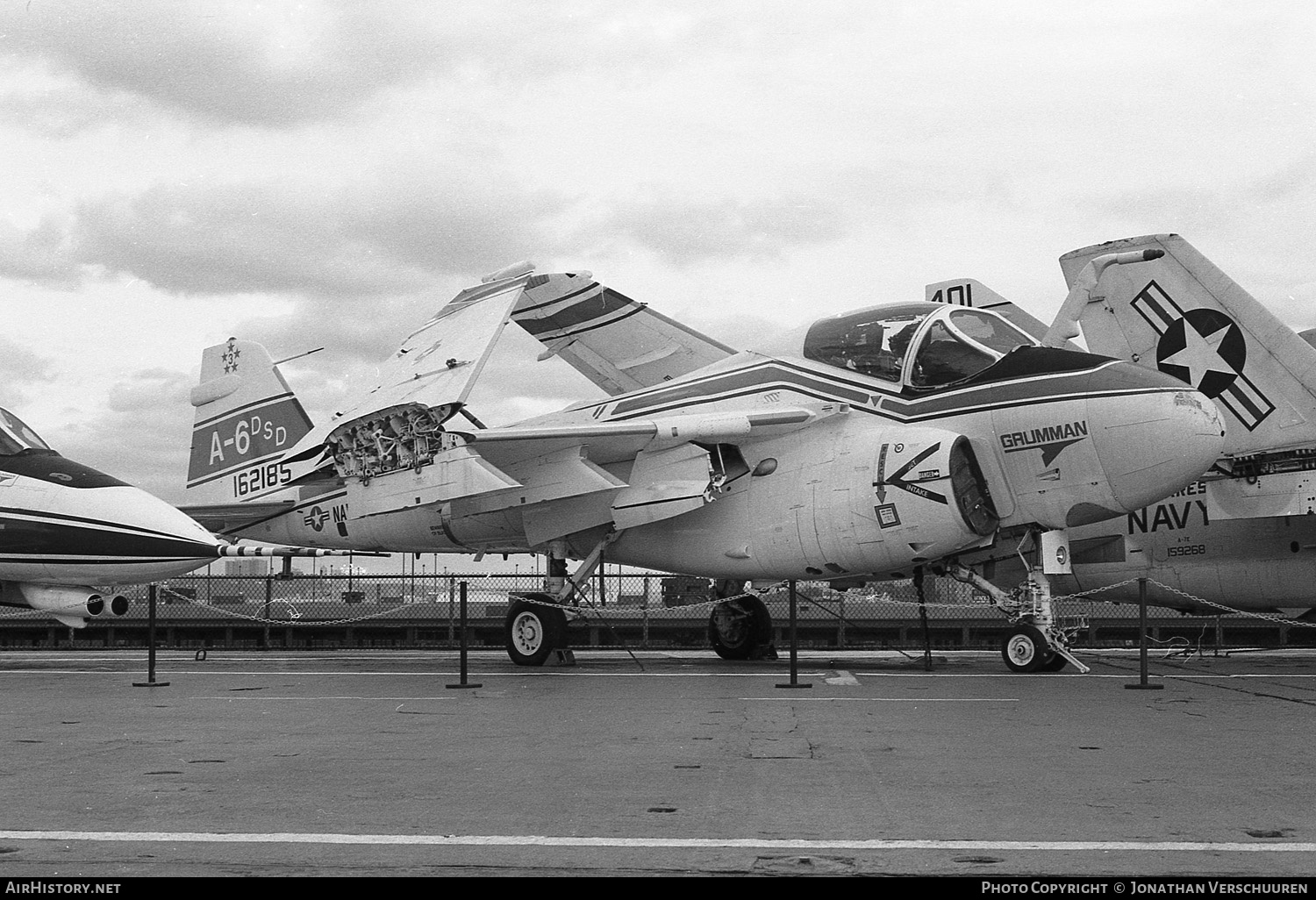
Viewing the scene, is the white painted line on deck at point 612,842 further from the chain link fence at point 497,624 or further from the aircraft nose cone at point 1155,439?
the chain link fence at point 497,624

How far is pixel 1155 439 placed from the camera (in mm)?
11766

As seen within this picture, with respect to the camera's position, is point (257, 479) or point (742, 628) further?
point (257, 479)

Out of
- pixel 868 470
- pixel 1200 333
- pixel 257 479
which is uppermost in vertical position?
pixel 1200 333

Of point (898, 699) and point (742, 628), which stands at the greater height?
point (742, 628)

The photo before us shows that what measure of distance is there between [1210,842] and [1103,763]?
2073 millimetres

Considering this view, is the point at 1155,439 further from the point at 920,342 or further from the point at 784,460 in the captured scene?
the point at 784,460

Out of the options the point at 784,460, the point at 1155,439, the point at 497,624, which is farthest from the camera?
the point at 497,624

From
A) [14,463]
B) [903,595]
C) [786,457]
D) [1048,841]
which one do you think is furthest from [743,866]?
[903,595]

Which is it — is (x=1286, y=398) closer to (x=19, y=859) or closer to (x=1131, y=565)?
(x=1131, y=565)

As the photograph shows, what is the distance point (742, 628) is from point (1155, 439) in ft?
19.2

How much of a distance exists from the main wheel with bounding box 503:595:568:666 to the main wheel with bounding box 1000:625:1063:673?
5.01 meters

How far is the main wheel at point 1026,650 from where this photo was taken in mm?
12578

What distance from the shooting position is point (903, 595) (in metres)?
26.7

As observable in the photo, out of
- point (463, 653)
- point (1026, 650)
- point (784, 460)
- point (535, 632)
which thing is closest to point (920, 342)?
point (784, 460)
